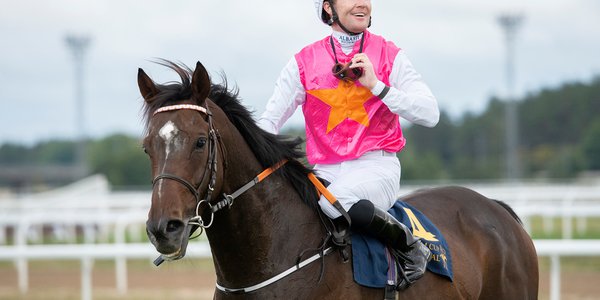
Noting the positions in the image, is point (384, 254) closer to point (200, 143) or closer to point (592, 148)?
point (200, 143)

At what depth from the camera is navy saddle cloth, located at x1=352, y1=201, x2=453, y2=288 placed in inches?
158

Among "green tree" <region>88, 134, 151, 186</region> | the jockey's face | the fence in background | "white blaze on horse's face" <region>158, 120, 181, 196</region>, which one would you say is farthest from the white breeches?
"green tree" <region>88, 134, 151, 186</region>

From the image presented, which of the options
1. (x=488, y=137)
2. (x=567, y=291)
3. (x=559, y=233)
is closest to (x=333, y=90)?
(x=567, y=291)

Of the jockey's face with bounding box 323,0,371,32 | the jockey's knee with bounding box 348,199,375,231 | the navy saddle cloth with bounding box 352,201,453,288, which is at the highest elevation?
the jockey's face with bounding box 323,0,371,32

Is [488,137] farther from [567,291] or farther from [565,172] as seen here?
[567,291]

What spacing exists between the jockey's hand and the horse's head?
87 centimetres

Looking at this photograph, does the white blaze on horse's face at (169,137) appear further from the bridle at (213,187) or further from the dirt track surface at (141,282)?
the dirt track surface at (141,282)

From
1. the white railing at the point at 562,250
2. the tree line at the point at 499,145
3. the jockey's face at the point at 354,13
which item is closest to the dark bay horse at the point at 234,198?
the jockey's face at the point at 354,13

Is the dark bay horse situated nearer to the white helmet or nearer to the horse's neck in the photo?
the horse's neck

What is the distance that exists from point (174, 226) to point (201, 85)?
28.6 inches

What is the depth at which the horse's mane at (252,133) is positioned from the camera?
3.67 m

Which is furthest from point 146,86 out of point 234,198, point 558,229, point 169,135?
point 558,229

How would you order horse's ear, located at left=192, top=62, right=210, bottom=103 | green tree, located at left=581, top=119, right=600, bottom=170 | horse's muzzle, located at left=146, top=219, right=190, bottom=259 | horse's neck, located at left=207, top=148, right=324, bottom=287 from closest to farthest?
horse's muzzle, located at left=146, top=219, right=190, bottom=259
horse's ear, located at left=192, top=62, right=210, bottom=103
horse's neck, located at left=207, top=148, right=324, bottom=287
green tree, located at left=581, top=119, right=600, bottom=170

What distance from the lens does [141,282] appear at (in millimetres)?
12789
